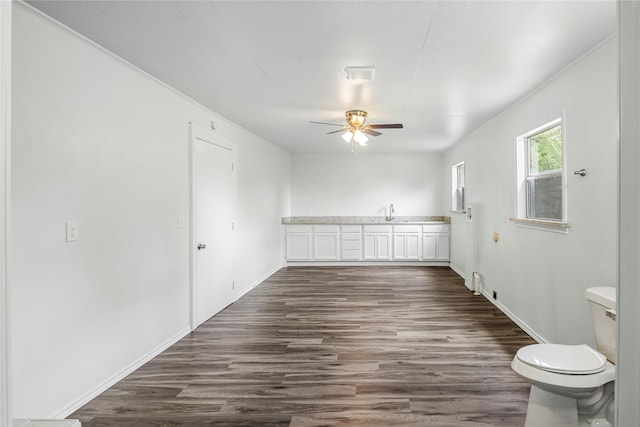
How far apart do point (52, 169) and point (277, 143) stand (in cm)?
445

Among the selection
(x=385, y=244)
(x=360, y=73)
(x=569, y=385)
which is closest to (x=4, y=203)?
(x=569, y=385)

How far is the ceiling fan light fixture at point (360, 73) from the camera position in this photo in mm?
2721

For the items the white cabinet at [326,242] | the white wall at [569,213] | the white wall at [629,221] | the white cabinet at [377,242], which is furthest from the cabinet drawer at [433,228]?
the white wall at [629,221]

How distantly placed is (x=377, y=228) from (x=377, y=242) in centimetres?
28

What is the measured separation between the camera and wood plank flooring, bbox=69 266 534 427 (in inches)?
86.5

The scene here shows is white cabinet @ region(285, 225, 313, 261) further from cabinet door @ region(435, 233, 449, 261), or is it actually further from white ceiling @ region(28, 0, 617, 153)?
white ceiling @ region(28, 0, 617, 153)

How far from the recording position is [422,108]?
13.0 ft

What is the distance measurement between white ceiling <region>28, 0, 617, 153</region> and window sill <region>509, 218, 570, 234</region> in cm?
118

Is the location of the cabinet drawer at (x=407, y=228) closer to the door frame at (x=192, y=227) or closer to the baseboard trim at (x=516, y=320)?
the baseboard trim at (x=516, y=320)

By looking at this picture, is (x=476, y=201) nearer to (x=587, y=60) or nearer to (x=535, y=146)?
(x=535, y=146)

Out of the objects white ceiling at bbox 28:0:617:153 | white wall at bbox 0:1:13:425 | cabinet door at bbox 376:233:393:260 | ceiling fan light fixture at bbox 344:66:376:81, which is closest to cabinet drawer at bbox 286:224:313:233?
cabinet door at bbox 376:233:393:260

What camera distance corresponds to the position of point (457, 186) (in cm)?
689

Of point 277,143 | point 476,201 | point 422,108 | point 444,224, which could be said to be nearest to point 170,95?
point 422,108

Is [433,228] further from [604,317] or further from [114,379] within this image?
[114,379]
